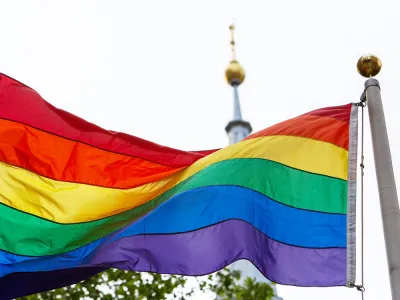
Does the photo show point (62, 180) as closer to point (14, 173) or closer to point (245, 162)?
point (14, 173)

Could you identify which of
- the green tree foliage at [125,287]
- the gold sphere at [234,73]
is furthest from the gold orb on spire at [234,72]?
the green tree foliage at [125,287]

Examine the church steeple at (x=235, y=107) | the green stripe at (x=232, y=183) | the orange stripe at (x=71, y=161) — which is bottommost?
the green stripe at (x=232, y=183)

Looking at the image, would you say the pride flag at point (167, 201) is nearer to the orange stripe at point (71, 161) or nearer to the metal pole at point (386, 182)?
the orange stripe at point (71, 161)

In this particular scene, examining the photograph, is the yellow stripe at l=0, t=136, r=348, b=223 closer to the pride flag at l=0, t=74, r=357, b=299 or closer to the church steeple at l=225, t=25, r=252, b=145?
the pride flag at l=0, t=74, r=357, b=299

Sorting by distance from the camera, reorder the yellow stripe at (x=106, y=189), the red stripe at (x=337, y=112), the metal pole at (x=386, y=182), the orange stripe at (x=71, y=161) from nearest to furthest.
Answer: the metal pole at (x=386, y=182) < the yellow stripe at (x=106, y=189) < the red stripe at (x=337, y=112) < the orange stripe at (x=71, y=161)

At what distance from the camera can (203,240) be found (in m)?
7.87

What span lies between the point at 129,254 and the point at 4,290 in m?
1.33

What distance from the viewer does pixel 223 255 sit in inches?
306

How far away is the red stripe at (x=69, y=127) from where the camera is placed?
28.6 feet

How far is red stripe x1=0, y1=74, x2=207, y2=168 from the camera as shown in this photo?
8.73m

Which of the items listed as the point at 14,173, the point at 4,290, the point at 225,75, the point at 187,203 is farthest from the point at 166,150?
the point at 225,75

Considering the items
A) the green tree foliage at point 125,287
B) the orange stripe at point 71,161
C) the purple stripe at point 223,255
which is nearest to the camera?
the purple stripe at point 223,255

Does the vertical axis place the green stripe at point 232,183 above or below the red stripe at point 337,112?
below

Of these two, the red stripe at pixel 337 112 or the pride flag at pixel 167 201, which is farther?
the red stripe at pixel 337 112
